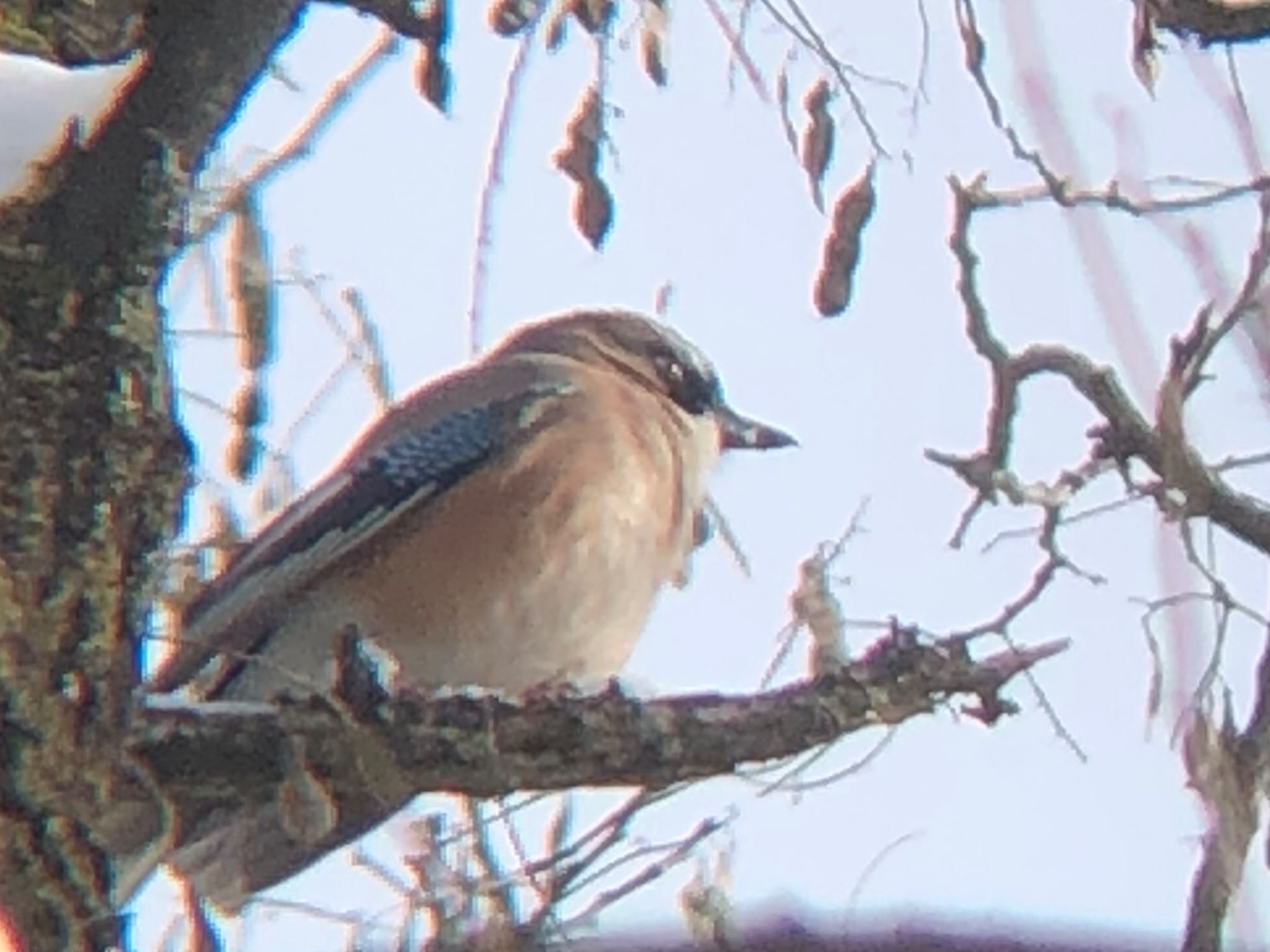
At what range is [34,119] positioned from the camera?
5.83ft

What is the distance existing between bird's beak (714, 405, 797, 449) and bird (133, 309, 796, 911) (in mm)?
270

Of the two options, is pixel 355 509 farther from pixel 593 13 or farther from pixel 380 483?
pixel 593 13

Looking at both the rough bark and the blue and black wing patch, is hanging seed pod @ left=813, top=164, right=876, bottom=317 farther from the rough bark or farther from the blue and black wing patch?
the rough bark

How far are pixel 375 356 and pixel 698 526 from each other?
671 mm

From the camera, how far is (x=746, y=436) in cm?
449

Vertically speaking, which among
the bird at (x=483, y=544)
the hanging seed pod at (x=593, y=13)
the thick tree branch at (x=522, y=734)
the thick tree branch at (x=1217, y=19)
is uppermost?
the hanging seed pod at (x=593, y=13)

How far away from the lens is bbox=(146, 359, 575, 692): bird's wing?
3.44m

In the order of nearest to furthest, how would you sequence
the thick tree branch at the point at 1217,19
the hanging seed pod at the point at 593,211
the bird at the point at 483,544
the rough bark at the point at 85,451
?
the rough bark at the point at 85,451, the thick tree branch at the point at 1217,19, the hanging seed pod at the point at 593,211, the bird at the point at 483,544

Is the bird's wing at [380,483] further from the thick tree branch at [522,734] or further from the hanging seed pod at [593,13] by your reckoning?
the thick tree branch at [522,734]

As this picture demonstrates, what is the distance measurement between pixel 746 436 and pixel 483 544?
86cm

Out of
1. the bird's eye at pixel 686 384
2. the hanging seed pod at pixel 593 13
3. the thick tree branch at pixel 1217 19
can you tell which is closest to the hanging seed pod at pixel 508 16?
the hanging seed pod at pixel 593 13

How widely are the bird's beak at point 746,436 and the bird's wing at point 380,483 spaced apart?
0.36 metres

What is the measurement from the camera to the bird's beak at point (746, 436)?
14.7 feet

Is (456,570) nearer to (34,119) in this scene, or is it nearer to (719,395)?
(719,395)
